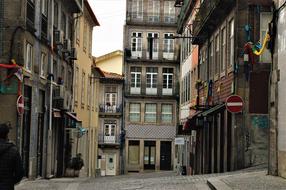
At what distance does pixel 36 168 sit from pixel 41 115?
205 centimetres

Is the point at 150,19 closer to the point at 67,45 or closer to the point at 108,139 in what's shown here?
the point at 108,139

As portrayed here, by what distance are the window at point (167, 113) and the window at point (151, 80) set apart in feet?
5.65

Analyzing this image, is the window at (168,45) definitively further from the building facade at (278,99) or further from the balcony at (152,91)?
the building facade at (278,99)

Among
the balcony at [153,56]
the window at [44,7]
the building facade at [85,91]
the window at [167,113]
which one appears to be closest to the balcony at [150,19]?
the balcony at [153,56]

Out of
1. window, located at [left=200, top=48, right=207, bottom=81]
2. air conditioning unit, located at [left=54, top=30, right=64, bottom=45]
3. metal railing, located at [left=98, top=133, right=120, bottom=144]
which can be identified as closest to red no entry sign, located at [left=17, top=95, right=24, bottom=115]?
air conditioning unit, located at [left=54, top=30, right=64, bottom=45]

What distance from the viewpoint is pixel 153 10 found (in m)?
62.1

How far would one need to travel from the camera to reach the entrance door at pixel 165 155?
2347 inches

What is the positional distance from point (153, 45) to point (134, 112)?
658 centimetres

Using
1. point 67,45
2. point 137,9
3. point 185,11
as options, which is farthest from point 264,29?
point 137,9

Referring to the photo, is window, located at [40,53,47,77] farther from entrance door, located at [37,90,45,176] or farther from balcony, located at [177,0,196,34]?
balcony, located at [177,0,196,34]

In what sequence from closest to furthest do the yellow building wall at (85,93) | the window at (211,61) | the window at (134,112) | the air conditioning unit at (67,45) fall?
the window at (211,61), the air conditioning unit at (67,45), the yellow building wall at (85,93), the window at (134,112)

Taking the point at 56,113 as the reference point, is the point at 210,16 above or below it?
above

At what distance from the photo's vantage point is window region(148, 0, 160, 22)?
203 feet

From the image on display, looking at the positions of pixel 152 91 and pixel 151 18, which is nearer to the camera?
pixel 152 91
